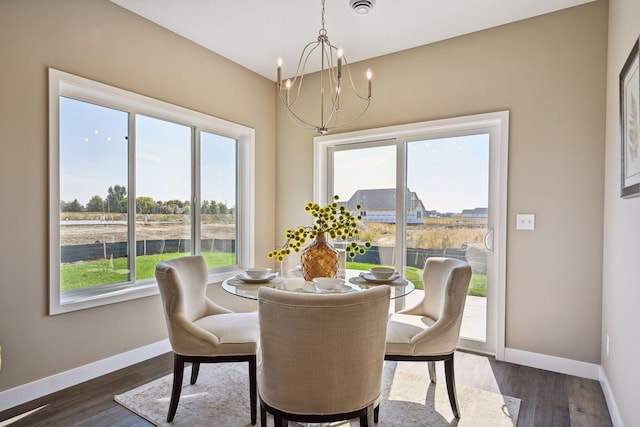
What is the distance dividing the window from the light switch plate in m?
2.71

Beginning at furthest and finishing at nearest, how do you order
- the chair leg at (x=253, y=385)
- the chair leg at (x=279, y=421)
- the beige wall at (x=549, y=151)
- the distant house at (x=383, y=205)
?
the distant house at (x=383, y=205)
the beige wall at (x=549, y=151)
the chair leg at (x=253, y=385)
the chair leg at (x=279, y=421)

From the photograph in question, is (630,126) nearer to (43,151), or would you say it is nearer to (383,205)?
(383,205)

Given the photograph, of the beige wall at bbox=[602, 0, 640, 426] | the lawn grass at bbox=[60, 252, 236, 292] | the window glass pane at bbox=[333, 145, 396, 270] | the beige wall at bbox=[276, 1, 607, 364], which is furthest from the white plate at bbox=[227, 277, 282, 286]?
the beige wall at bbox=[276, 1, 607, 364]

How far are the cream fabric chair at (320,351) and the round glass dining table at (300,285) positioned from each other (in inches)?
19.0

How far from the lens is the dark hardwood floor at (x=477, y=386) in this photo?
2.10 m

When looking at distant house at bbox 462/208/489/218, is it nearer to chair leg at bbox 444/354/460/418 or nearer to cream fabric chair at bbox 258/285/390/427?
chair leg at bbox 444/354/460/418

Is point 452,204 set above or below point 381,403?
above

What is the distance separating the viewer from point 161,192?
10.5 feet

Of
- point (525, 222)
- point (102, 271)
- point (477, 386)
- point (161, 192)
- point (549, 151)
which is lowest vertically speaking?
point (477, 386)

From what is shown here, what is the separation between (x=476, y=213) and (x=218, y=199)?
2.48 meters

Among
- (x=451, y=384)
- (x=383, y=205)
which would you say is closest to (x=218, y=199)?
(x=383, y=205)

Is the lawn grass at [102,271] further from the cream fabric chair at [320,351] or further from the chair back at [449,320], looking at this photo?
the chair back at [449,320]

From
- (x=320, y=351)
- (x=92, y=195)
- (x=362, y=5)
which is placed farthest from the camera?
(x=92, y=195)

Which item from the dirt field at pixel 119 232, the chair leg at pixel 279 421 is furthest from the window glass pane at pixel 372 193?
the chair leg at pixel 279 421
